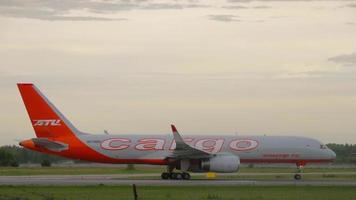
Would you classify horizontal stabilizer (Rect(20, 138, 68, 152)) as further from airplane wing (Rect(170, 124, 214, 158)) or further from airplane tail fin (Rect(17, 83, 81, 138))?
airplane wing (Rect(170, 124, 214, 158))

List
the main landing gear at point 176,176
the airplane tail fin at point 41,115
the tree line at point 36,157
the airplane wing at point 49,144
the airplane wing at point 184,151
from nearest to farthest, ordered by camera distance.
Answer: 1. the airplane wing at point 184,151
2. the airplane wing at point 49,144
3. the main landing gear at point 176,176
4. the airplane tail fin at point 41,115
5. the tree line at point 36,157

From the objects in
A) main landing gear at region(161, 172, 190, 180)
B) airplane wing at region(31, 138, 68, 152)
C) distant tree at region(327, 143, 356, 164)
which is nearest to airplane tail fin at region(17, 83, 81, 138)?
airplane wing at region(31, 138, 68, 152)

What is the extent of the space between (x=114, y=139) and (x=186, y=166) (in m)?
5.38

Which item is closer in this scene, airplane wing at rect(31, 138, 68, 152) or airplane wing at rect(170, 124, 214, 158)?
airplane wing at rect(170, 124, 214, 158)

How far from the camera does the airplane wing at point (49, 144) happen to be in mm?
49062

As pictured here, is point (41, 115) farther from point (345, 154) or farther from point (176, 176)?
point (345, 154)
